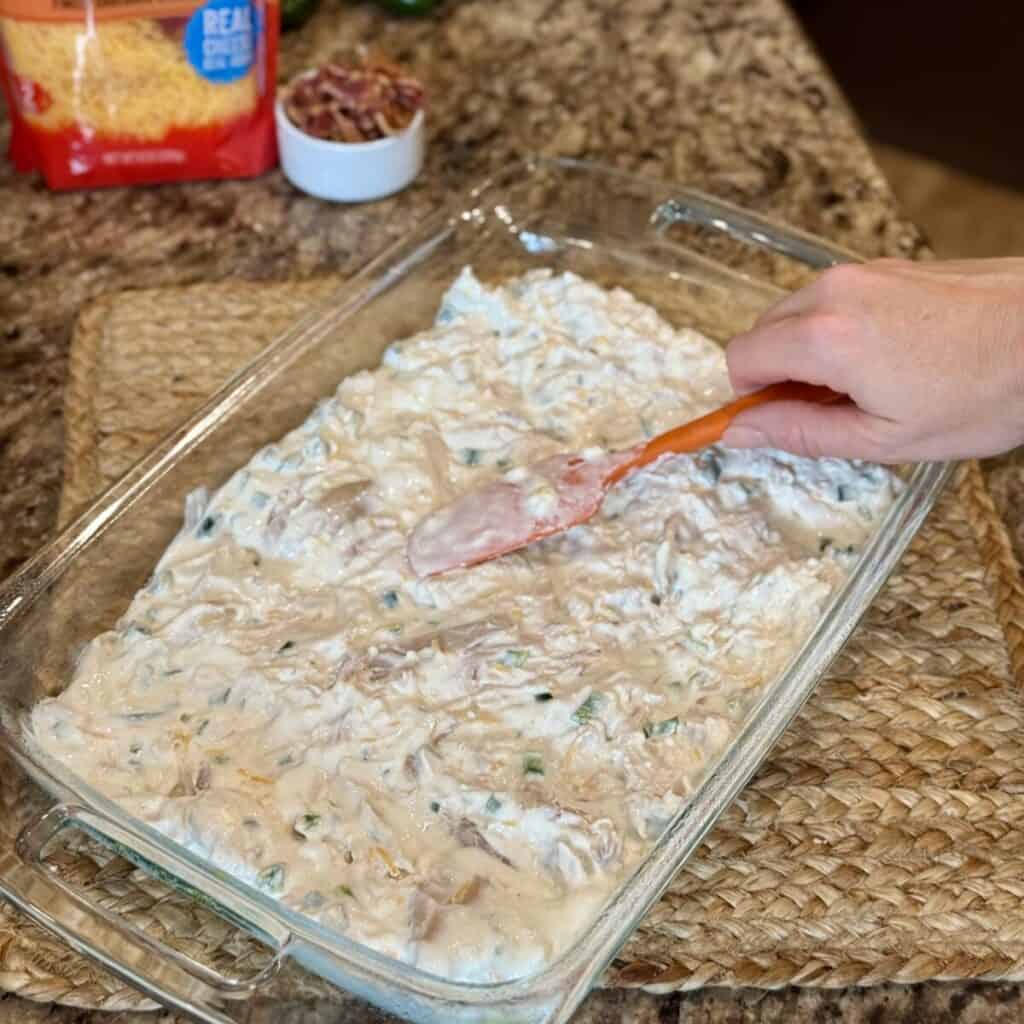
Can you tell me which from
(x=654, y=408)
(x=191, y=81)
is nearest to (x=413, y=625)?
(x=654, y=408)

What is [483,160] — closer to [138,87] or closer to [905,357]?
[138,87]

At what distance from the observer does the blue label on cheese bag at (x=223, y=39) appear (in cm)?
157

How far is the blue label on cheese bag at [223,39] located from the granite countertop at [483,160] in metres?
0.20

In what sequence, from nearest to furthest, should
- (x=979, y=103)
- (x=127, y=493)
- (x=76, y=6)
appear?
(x=127, y=493) < (x=76, y=6) < (x=979, y=103)

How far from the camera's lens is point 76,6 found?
1.52 meters

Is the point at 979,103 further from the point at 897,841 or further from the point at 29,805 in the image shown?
the point at 29,805

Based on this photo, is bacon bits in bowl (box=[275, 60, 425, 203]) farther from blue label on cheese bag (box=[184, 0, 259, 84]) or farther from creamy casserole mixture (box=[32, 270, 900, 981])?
creamy casserole mixture (box=[32, 270, 900, 981])

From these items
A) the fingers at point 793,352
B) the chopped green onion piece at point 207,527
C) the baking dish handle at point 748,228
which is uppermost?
the fingers at point 793,352

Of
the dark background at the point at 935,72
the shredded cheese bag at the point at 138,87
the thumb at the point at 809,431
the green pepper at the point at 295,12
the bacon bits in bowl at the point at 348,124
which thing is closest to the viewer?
the thumb at the point at 809,431

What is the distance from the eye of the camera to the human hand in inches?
44.0

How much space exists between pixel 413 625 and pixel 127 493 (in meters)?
0.29

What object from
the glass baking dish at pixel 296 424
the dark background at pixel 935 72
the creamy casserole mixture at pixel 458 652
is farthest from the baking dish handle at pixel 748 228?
the dark background at pixel 935 72

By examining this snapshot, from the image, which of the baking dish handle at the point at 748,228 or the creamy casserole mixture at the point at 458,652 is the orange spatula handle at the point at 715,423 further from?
the baking dish handle at the point at 748,228

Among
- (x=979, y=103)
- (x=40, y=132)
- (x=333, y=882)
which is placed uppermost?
(x=40, y=132)
